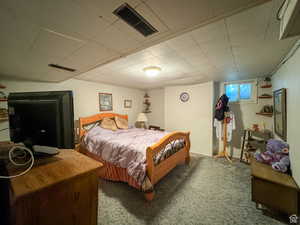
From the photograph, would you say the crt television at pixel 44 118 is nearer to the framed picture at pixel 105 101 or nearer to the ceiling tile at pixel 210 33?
the ceiling tile at pixel 210 33

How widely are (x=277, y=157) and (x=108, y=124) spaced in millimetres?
3749

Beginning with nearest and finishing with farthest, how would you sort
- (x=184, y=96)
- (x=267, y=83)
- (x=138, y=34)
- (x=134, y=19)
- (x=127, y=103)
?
(x=134, y=19), (x=138, y=34), (x=267, y=83), (x=184, y=96), (x=127, y=103)

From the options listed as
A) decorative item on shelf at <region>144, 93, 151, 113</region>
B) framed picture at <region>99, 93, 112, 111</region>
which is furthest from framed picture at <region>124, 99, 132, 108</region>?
decorative item on shelf at <region>144, 93, 151, 113</region>

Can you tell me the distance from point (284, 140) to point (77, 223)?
9.58 feet

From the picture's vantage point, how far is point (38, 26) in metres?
1.10

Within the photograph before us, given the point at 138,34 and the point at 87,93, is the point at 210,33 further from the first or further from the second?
the point at 87,93

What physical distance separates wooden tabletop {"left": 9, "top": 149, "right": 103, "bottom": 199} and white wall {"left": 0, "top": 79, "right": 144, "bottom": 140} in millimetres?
2784

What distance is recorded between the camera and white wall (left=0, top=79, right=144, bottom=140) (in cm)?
273

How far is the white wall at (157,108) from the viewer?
16.7 feet

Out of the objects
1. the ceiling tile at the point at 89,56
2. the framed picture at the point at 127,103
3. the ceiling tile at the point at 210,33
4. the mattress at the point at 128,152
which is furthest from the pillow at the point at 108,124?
the ceiling tile at the point at 210,33

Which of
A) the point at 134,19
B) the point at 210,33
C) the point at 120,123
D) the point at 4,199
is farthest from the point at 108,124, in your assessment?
the point at 210,33

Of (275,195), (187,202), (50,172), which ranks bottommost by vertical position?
(187,202)

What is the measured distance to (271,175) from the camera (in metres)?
1.73

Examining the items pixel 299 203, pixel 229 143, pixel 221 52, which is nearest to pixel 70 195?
pixel 221 52
